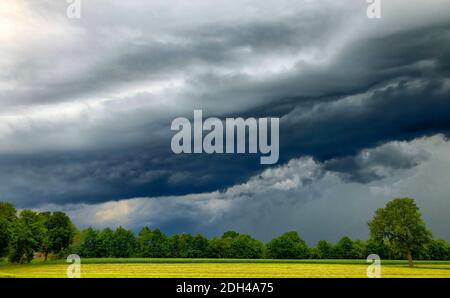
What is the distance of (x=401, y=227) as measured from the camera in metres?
116

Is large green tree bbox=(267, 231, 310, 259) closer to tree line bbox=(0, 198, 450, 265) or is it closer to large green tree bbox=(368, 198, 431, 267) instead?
tree line bbox=(0, 198, 450, 265)

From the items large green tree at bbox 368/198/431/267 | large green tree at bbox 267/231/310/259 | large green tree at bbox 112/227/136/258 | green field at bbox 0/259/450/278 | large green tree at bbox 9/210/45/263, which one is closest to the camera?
green field at bbox 0/259/450/278

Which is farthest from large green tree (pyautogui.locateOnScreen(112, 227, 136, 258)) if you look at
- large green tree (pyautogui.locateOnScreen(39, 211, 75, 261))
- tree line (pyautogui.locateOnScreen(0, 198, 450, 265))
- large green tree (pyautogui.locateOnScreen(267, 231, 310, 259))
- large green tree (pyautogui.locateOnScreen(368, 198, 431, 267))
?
large green tree (pyautogui.locateOnScreen(368, 198, 431, 267))

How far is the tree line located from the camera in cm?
11638

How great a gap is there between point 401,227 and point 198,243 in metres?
86.8

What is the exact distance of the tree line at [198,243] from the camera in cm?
11638

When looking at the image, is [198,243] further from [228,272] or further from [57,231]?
[228,272]

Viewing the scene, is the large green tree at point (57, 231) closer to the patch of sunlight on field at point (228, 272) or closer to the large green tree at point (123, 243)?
the large green tree at point (123, 243)
